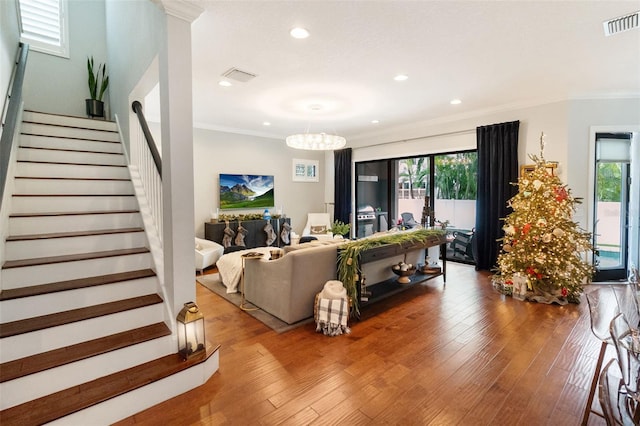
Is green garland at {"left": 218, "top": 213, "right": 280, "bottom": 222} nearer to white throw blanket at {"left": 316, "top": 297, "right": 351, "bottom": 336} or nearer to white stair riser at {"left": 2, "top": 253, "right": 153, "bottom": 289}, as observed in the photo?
white stair riser at {"left": 2, "top": 253, "right": 153, "bottom": 289}

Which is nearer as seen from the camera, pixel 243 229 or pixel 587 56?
pixel 587 56

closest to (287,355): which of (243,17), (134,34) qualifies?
(243,17)

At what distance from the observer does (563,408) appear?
1976 mm

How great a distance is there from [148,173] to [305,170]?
5215 mm

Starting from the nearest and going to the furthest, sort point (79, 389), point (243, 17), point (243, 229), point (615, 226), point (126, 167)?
point (79, 389) → point (243, 17) → point (126, 167) → point (615, 226) → point (243, 229)

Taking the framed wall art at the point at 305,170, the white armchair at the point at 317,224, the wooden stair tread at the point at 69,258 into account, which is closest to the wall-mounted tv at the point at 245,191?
the framed wall art at the point at 305,170

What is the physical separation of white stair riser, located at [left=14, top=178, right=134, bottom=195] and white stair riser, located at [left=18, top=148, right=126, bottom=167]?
42 centimetres

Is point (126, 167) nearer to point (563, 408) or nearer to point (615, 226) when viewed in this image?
point (563, 408)

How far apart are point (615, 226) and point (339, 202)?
17.0 ft

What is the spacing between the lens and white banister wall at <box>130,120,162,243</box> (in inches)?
104

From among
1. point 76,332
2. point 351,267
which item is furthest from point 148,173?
point 351,267

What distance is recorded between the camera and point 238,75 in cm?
367

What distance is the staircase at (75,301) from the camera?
5.90 ft

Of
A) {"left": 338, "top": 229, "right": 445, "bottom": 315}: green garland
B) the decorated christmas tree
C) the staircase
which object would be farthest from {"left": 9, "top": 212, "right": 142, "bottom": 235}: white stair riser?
the decorated christmas tree
